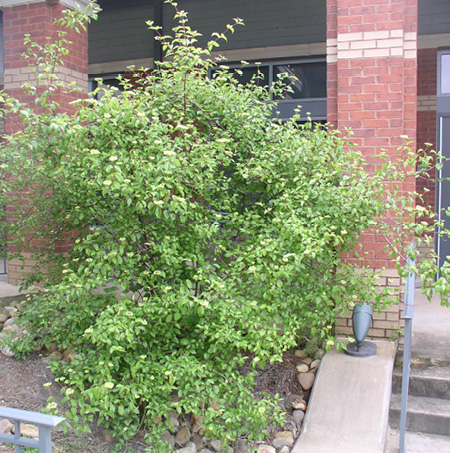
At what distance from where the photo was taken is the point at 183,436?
3.76 m

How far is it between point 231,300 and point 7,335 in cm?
200

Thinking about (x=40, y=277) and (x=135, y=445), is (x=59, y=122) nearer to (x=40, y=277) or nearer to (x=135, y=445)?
(x=40, y=277)

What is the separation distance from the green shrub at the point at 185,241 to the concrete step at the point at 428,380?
2.68ft

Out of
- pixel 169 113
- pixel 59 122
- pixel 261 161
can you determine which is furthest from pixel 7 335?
pixel 261 161

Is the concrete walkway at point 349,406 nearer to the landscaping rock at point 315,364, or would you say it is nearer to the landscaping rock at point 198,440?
the landscaping rock at point 315,364

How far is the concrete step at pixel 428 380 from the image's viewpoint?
409 cm

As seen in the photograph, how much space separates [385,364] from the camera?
4312mm

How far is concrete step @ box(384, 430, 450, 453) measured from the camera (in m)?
3.61

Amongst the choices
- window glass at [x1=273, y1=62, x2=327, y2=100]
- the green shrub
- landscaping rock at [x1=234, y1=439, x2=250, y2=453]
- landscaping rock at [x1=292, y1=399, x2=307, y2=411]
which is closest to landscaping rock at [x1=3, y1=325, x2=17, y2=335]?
the green shrub

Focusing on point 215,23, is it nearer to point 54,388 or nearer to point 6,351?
point 6,351

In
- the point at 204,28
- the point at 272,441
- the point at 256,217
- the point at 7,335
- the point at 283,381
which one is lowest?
the point at 272,441

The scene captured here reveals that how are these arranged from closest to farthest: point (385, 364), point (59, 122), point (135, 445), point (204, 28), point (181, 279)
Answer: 1. point (59, 122)
2. point (135, 445)
3. point (181, 279)
4. point (385, 364)
5. point (204, 28)

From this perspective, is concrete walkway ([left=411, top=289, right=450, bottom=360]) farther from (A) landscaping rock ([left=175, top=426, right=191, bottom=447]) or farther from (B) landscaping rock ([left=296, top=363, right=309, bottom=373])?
(A) landscaping rock ([left=175, top=426, right=191, bottom=447])

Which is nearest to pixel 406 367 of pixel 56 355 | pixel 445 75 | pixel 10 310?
pixel 56 355
